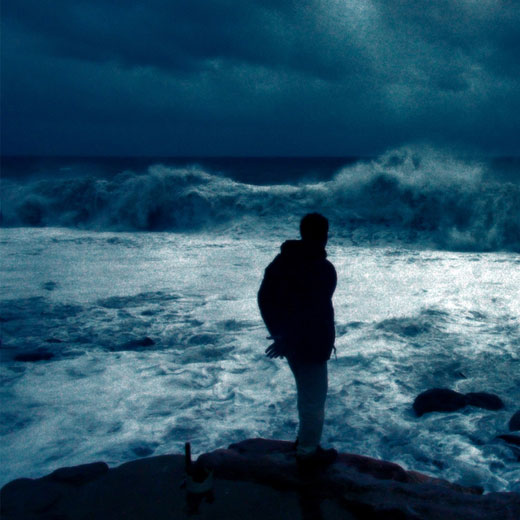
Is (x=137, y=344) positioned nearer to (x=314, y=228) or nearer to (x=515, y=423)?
(x=314, y=228)

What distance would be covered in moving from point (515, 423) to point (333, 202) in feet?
51.2

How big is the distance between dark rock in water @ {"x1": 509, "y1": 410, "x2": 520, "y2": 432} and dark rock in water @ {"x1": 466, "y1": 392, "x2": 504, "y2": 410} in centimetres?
34

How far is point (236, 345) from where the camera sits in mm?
6188

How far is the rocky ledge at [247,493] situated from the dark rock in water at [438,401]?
1171 mm

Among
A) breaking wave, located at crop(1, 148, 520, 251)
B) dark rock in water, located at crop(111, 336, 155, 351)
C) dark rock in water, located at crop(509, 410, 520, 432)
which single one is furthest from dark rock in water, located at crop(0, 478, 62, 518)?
breaking wave, located at crop(1, 148, 520, 251)

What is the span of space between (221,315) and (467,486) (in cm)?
468

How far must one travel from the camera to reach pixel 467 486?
3.21 meters

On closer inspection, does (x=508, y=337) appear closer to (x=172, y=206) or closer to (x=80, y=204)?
(x=172, y=206)

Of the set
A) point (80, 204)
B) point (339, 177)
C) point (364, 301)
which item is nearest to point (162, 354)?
point (364, 301)

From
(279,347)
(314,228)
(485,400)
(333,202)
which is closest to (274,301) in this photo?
(279,347)

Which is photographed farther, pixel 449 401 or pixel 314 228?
pixel 449 401

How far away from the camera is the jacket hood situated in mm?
2953

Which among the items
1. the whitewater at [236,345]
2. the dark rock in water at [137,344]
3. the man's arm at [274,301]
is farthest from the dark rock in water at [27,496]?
the dark rock in water at [137,344]

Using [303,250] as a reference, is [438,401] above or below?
below
